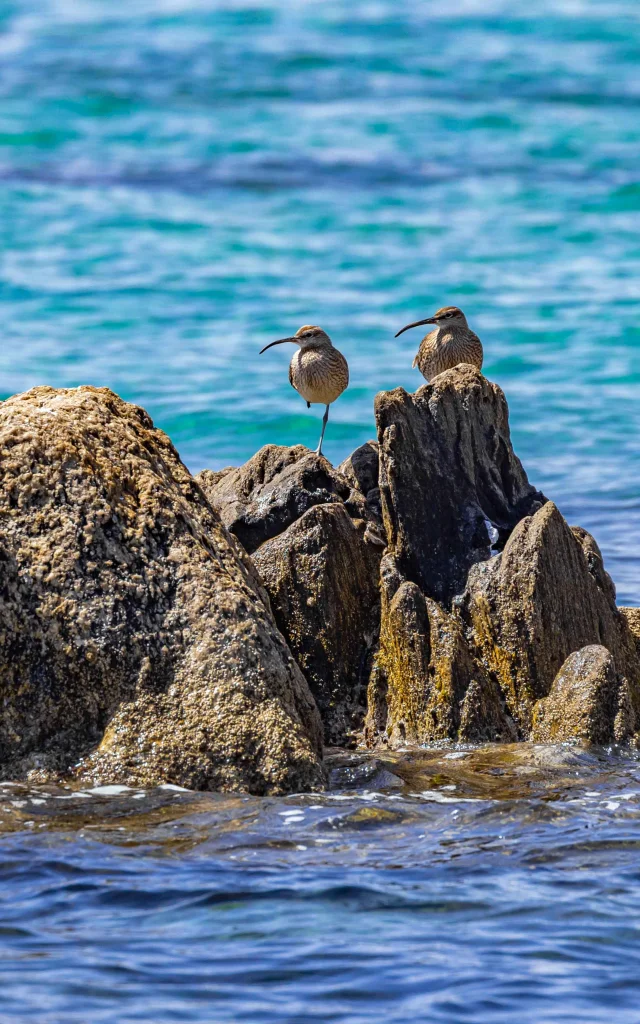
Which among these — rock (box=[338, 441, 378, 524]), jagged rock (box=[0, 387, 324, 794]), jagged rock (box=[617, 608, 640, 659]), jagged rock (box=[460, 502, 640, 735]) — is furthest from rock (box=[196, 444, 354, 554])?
jagged rock (box=[617, 608, 640, 659])

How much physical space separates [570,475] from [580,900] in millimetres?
9613

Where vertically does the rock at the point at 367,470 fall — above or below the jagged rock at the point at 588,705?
above

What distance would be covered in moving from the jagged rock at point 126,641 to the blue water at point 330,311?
0.35m

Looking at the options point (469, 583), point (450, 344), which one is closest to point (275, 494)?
point (469, 583)

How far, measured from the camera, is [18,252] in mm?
25594

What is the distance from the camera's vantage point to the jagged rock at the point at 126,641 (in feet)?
18.5

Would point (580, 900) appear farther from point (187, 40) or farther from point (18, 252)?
point (187, 40)

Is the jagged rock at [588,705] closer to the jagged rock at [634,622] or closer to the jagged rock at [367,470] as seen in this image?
the jagged rock at [634,622]

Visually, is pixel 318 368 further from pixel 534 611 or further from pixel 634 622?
pixel 534 611

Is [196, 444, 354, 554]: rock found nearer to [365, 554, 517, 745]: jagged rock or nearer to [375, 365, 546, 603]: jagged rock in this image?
[375, 365, 546, 603]: jagged rock

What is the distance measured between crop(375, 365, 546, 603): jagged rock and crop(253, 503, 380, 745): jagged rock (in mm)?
325

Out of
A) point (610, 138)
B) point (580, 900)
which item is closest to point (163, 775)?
point (580, 900)

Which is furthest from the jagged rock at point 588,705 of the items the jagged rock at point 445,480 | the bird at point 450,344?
the bird at point 450,344

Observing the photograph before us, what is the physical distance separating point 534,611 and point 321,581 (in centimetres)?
102
